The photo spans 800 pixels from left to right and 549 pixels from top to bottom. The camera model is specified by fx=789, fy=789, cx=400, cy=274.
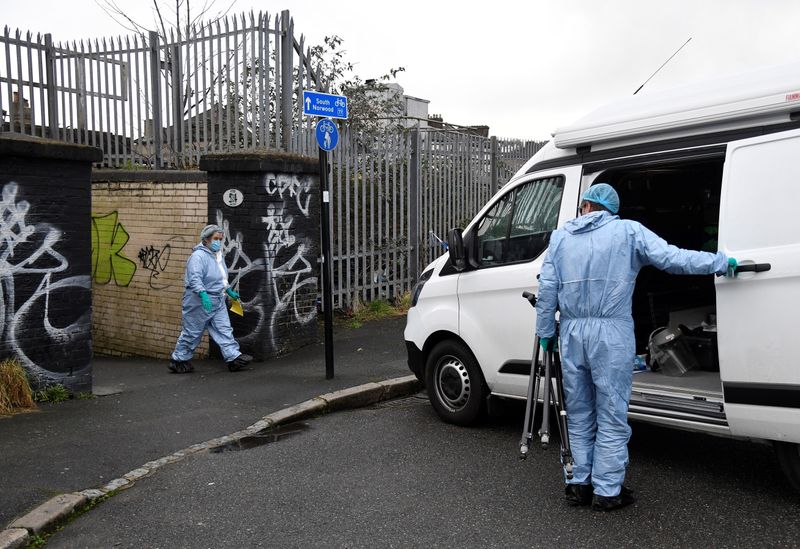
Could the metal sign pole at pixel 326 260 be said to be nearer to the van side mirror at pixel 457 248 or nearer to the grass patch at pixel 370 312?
the van side mirror at pixel 457 248

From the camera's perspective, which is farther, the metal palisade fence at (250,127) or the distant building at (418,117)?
the distant building at (418,117)

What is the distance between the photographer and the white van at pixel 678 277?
4.26 meters

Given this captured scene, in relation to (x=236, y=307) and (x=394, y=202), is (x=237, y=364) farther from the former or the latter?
(x=394, y=202)

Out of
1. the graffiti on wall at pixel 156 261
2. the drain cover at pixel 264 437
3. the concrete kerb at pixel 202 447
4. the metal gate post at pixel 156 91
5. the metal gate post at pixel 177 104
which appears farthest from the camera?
the metal gate post at pixel 156 91

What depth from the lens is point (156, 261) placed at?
10305mm

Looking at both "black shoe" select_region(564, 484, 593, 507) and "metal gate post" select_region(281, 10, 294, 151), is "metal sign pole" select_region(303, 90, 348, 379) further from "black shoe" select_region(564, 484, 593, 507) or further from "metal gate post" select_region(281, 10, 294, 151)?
"black shoe" select_region(564, 484, 593, 507)

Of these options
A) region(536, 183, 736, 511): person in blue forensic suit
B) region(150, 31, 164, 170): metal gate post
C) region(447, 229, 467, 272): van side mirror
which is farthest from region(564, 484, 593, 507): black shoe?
region(150, 31, 164, 170): metal gate post

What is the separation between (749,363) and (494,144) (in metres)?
11.4

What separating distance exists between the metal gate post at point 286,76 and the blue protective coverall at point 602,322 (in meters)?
6.01

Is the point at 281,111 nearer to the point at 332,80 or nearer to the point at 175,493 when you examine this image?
the point at 332,80

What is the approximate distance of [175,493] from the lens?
16.7 feet

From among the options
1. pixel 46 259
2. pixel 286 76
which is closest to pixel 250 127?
pixel 286 76

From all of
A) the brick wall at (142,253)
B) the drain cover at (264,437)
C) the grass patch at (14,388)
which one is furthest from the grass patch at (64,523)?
the brick wall at (142,253)

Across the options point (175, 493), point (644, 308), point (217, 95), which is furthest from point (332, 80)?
point (175, 493)
